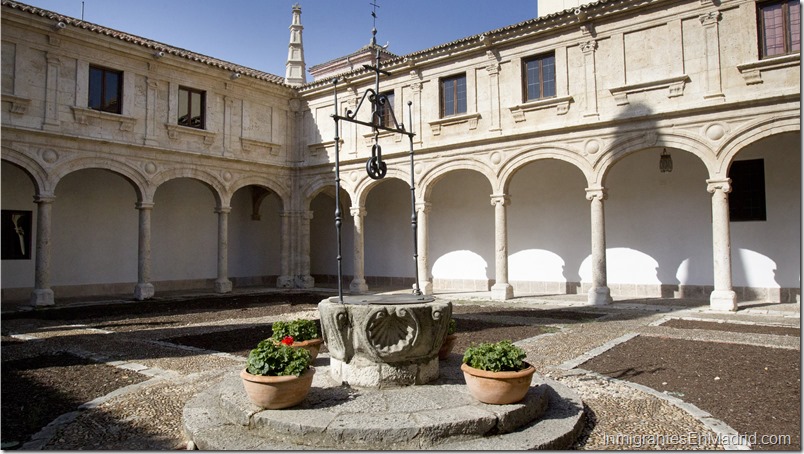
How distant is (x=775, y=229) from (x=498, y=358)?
443 inches

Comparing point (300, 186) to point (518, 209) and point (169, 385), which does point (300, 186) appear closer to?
point (518, 209)

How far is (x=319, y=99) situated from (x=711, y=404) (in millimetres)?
15802

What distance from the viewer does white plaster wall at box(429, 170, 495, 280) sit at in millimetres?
16656

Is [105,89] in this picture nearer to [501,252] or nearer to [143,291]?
[143,291]

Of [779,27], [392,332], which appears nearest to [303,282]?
[392,332]

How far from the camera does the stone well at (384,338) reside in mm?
4590

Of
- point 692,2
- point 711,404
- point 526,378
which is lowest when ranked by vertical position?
point 711,404

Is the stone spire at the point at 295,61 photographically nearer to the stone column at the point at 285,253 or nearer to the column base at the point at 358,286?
the stone column at the point at 285,253

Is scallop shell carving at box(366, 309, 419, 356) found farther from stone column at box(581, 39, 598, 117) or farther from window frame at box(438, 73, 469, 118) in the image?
window frame at box(438, 73, 469, 118)

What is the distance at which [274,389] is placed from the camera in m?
4.07

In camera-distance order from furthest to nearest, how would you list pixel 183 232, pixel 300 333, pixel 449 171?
1. pixel 183 232
2. pixel 449 171
3. pixel 300 333

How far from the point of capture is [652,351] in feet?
23.3

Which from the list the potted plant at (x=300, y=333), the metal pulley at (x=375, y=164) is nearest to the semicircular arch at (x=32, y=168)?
the potted plant at (x=300, y=333)

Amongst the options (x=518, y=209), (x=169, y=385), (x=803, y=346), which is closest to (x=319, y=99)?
(x=518, y=209)
